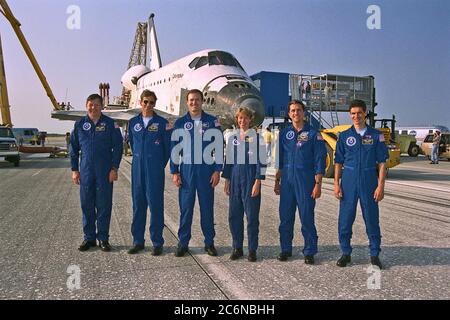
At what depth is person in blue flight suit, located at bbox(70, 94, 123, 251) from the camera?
5.13 meters

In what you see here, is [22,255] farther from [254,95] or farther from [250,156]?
[254,95]

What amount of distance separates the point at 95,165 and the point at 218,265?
2214 mm

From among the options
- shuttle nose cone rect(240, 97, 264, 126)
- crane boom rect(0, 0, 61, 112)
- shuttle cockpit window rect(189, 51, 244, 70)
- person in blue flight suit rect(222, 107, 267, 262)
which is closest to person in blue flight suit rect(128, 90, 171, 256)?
person in blue flight suit rect(222, 107, 267, 262)

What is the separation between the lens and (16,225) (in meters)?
6.22

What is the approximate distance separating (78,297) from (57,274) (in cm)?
75

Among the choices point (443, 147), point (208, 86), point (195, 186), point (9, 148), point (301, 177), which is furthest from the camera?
point (443, 147)

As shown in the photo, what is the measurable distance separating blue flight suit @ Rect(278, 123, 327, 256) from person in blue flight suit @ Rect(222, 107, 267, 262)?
1.09 feet

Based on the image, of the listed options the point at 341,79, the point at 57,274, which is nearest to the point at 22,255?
the point at 57,274

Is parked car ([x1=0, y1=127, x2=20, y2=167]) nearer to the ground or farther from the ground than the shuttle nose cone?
nearer to the ground

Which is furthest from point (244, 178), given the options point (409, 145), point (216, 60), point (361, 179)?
point (409, 145)

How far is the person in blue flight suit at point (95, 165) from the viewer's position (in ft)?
16.8

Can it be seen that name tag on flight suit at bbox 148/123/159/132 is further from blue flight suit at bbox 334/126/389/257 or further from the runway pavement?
blue flight suit at bbox 334/126/389/257

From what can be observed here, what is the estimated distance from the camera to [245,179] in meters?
4.68

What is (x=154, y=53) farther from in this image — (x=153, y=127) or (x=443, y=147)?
(x=153, y=127)
